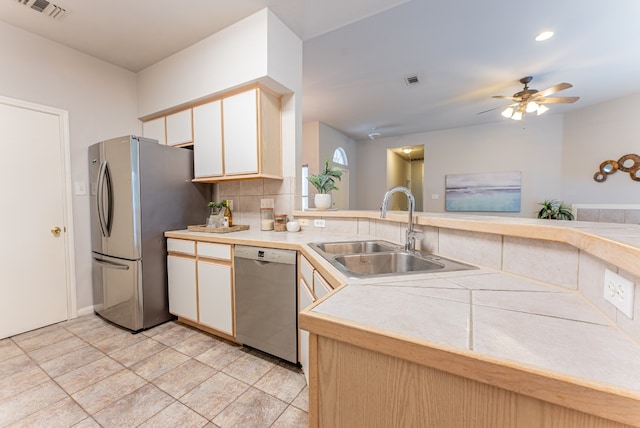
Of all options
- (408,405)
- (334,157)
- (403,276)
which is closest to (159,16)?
(403,276)

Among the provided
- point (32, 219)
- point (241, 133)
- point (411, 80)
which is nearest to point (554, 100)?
point (411, 80)

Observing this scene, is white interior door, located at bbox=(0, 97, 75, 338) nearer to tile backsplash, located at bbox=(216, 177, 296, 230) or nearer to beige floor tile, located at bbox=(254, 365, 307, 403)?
tile backsplash, located at bbox=(216, 177, 296, 230)

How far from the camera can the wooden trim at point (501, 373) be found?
0.38 m

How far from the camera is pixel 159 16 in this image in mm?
2115

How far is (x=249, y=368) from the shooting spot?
1745mm

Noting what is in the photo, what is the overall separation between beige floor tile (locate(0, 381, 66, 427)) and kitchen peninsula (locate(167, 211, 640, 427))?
1777mm

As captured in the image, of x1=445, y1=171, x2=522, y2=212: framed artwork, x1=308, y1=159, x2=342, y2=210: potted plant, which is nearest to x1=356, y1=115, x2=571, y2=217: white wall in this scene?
x1=445, y1=171, x2=522, y2=212: framed artwork

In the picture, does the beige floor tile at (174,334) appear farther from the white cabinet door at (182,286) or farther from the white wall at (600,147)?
the white wall at (600,147)

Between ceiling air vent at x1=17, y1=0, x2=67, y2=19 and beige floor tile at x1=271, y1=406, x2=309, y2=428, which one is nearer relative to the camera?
beige floor tile at x1=271, y1=406, x2=309, y2=428

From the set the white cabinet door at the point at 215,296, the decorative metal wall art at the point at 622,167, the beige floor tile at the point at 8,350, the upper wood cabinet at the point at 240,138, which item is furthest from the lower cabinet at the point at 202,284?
the decorative metal wall art at the point at 622,167

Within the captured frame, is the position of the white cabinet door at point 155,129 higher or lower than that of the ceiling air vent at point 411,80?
lower

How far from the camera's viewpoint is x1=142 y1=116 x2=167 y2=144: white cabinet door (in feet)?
9.26

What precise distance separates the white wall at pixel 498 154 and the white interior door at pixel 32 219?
5799mm

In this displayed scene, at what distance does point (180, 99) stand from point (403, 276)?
275 centimetres
